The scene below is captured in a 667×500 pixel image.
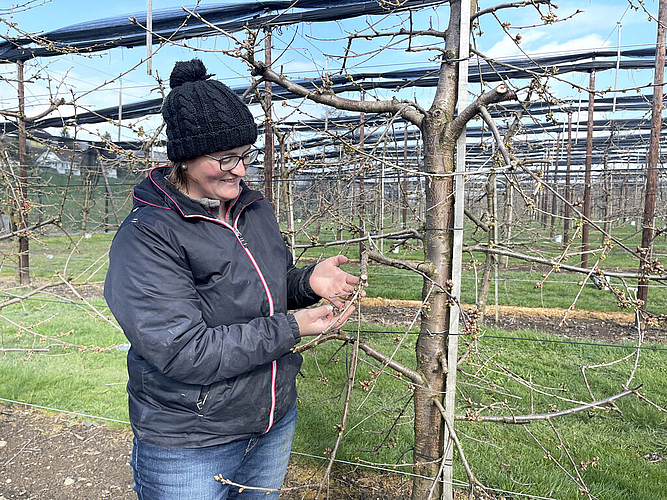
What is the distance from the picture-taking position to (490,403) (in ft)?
8.34

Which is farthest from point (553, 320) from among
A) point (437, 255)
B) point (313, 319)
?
point (313, 319)

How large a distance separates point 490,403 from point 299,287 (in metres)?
1.57

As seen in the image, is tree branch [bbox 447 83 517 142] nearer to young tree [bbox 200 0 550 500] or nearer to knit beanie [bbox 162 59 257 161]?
young tree [bbox 200 0 550 500]

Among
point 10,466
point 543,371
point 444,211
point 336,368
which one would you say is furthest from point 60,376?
point 543,371

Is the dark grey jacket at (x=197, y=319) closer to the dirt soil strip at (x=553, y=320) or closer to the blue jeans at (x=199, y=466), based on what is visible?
the blue jeans at (x=199, y=466)

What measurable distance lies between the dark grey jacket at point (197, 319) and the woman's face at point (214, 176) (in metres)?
0.07

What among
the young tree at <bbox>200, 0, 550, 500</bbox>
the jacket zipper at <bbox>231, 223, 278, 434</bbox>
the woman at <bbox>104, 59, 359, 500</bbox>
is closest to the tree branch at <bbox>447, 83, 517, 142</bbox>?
the young tree at <bbox>200, 0, 550, 500</bbox>

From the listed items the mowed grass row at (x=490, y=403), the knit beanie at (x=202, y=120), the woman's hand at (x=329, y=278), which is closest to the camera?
the knit beanie at (x=202, y=120)

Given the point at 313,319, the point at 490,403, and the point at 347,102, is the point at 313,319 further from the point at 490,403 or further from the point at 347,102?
the point at 490,403

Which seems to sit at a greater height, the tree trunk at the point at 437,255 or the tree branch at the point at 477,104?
the tree branch at the point at 477,104

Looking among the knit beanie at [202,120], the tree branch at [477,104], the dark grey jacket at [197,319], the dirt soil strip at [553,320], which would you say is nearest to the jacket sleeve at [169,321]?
the dark grey jacket at [197,319]

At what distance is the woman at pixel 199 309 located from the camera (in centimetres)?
115

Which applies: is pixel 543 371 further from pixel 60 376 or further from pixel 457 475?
pixel 60 376

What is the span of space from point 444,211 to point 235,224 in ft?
2.46
